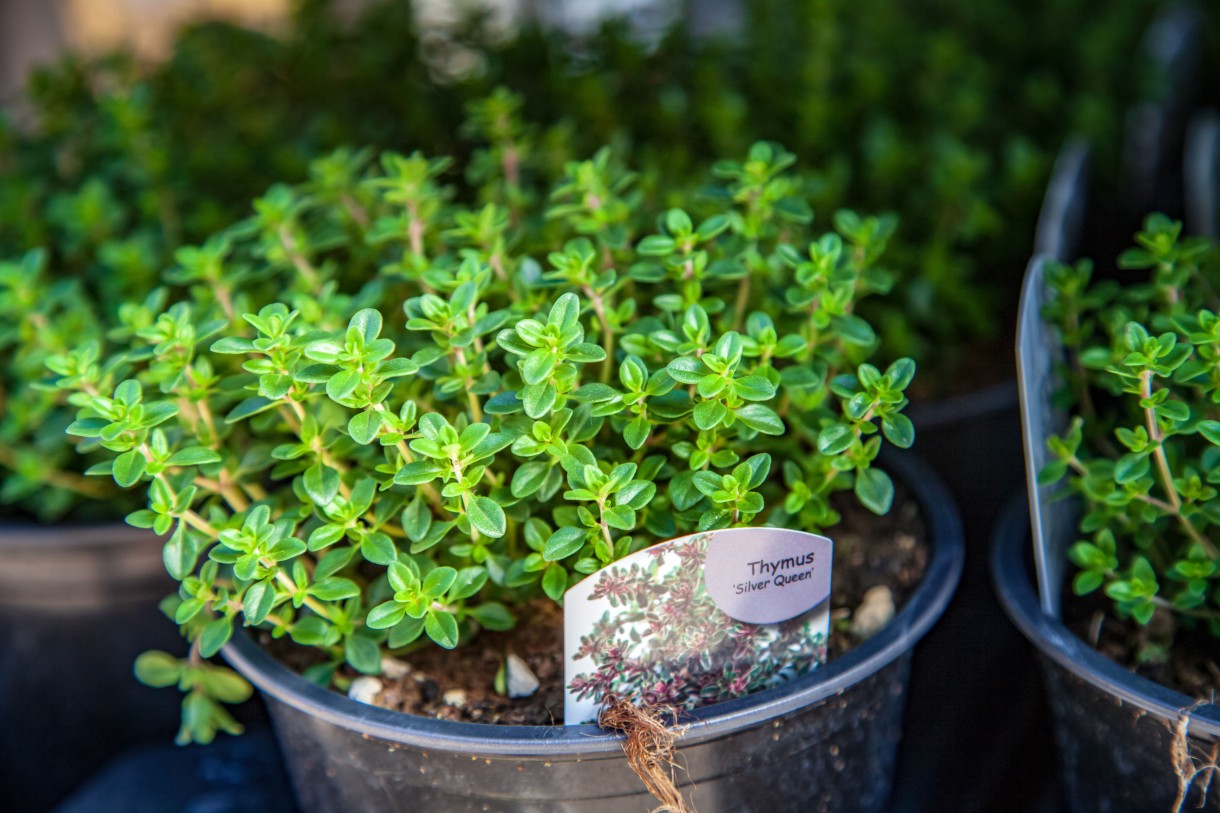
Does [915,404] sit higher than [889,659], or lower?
lower

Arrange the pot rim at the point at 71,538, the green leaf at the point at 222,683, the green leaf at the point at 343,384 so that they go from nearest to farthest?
the green leaf at the point at 343,384
the green leaf at the point at 222,683
the pot rim at the point at 71,538

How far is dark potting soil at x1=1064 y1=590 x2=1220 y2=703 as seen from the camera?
1.01m

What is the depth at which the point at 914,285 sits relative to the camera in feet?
4.94

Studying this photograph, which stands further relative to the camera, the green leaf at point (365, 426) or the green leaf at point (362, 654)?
the green leaf at point (362, 654)

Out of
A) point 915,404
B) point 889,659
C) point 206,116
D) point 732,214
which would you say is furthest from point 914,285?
point 206,116

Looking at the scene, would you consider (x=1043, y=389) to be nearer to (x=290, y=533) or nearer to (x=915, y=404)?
(x=915, y=404)

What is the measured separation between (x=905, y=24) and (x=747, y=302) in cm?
118

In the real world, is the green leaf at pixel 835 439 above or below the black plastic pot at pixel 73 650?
above

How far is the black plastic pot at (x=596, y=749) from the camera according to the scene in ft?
2.89

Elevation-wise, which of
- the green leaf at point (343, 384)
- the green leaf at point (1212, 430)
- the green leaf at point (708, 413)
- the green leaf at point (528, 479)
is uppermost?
the green leaf at point (343, 384)

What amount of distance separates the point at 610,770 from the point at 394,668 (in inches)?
9.8

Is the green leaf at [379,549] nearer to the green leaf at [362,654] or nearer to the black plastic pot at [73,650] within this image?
the green leaf at [362,654]

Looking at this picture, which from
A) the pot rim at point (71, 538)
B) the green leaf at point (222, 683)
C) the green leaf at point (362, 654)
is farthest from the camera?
the pot rim at point (71, 538)

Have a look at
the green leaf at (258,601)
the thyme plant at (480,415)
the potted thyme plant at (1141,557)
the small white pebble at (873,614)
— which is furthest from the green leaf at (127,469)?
the potted thyme plant at (1141,557)
